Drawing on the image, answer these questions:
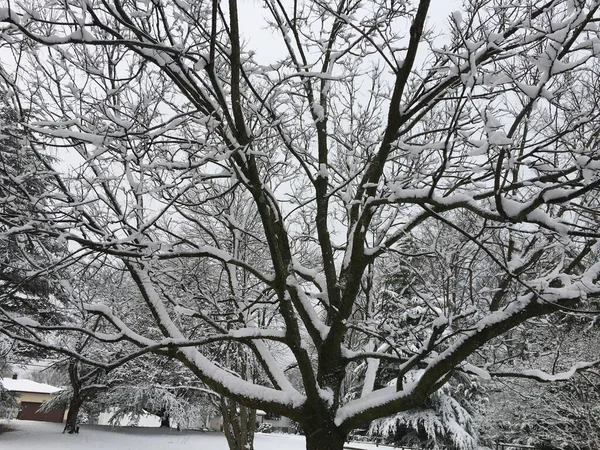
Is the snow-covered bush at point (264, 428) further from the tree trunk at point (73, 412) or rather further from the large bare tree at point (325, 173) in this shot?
the large bare tree at point (325, 173)

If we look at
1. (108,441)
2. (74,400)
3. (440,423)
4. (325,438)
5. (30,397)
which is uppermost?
(30,397)

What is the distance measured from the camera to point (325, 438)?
3916 mm

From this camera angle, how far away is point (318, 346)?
4.38m

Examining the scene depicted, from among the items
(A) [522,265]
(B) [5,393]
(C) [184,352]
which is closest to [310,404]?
(C) [184,352]

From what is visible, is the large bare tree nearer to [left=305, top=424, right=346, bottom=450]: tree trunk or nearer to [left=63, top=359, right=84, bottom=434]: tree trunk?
[left=305, top=424, right=346, bottom=450]: tree trunk

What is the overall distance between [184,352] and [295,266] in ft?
4.57

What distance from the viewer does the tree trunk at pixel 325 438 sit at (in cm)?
391

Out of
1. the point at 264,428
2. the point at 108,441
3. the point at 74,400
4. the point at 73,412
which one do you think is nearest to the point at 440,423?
the point at 108,441

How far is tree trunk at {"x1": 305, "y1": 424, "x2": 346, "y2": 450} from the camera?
3906mm

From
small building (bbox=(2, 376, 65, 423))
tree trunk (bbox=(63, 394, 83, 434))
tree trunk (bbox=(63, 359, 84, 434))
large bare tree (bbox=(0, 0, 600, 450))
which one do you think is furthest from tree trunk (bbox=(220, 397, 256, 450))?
small building (bbox=(2, 376, 65, 423))

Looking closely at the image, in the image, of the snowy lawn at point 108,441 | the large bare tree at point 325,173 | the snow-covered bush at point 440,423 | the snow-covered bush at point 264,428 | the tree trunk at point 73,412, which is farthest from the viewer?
the snow-covered bush at point 264,428

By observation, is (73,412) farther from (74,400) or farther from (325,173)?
(325,173)

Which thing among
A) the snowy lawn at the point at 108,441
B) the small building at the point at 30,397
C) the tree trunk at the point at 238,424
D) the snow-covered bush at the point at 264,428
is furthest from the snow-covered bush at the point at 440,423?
the small building at the point at 30,397

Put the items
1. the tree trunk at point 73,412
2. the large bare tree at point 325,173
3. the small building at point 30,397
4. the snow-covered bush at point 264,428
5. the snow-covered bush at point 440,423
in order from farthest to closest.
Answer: the small building at point 30,397 < the snow-covered bush at point 264,428 < the tree trunk at point 73,412 < the snow-covered bush at point 440,423 < the large bare tree at point 325,173
